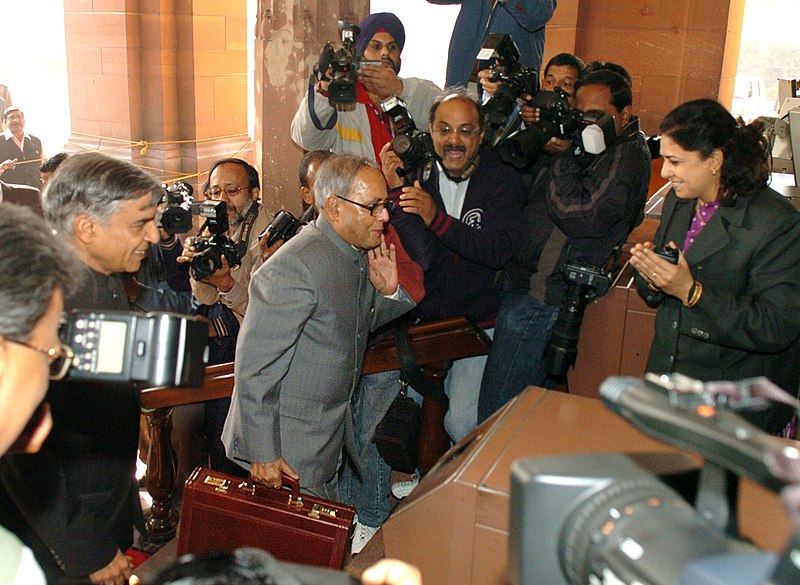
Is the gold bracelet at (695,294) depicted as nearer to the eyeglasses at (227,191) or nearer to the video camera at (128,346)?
the video camera at (128,346)

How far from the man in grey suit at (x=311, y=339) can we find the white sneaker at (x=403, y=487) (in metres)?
0.69

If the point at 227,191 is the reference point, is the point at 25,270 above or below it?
above

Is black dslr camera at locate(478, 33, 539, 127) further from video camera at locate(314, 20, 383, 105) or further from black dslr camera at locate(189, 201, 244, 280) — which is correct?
black dslr camera at locate(189, 201, 244, 280)

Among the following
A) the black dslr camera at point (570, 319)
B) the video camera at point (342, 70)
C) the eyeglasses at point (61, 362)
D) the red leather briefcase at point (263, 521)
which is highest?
the video camera at point (342, 70)

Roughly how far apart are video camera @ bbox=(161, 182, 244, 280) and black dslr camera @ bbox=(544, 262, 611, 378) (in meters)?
1.30

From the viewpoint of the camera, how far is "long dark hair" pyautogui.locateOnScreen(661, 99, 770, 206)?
232 centimetres

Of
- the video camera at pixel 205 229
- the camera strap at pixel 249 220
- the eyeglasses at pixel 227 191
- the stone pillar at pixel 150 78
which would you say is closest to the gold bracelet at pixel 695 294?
the video camera at pixel 205 229

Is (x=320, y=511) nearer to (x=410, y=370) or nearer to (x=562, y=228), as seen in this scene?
(x=410, y=370)

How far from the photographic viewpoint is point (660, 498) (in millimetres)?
883

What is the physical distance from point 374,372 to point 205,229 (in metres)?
0.90

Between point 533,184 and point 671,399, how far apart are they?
7.78 ft

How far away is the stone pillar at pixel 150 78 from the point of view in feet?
21.6

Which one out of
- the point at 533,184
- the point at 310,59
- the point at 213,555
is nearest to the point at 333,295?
the point at 533,184

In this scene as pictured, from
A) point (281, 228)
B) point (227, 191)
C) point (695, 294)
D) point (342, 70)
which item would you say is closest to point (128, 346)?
point (695, 294)
